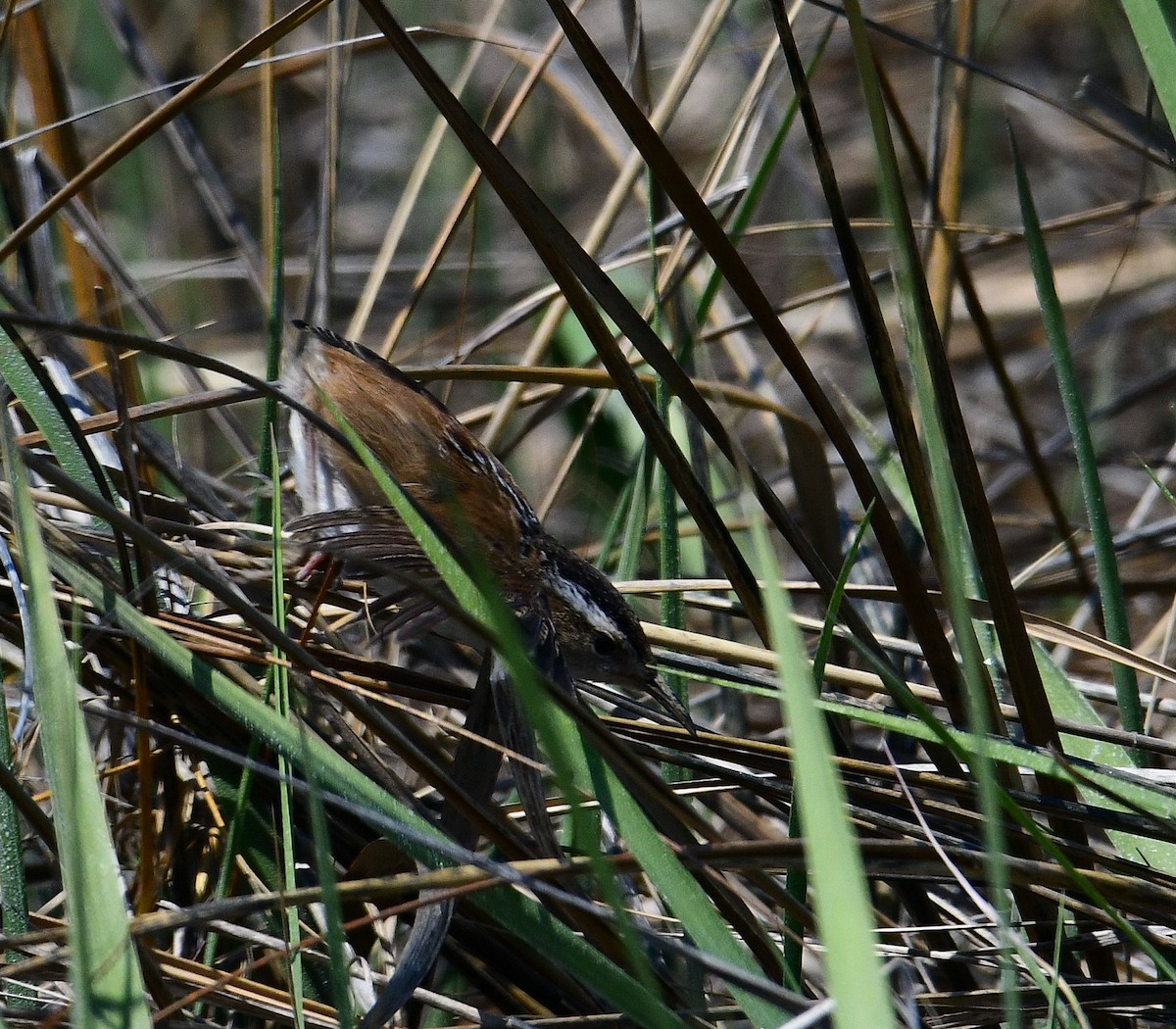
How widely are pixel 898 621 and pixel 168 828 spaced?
1.88m

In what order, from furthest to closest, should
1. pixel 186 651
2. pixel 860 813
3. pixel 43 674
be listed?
1. pixel 860 813
2. pixel 186 651
3. pixel 43 674

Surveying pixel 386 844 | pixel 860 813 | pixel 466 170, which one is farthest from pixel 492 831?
pixel 466 170

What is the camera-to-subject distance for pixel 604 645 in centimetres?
254

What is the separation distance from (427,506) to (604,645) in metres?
0.60

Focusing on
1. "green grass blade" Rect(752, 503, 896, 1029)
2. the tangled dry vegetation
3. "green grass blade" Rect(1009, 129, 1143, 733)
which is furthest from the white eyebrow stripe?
"green grass blade" Rect(752, 503, 896, 1029)

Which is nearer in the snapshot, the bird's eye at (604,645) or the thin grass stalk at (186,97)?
the thin grass stalk at (186,97)

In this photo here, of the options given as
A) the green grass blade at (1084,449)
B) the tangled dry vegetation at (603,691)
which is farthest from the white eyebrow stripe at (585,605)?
the green grass blade at (1084,449)

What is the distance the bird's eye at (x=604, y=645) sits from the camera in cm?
251

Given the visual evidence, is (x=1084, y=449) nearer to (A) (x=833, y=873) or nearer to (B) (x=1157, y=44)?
(B) (x=1157, y=44)

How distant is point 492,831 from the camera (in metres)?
1.91

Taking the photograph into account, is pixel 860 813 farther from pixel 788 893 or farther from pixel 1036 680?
pixel 1036 680

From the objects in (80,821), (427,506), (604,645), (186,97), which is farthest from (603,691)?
(186,97)

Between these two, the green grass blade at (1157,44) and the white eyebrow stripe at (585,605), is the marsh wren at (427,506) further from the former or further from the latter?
the green grass blade at (1157,44)

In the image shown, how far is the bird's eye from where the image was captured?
2508mm
